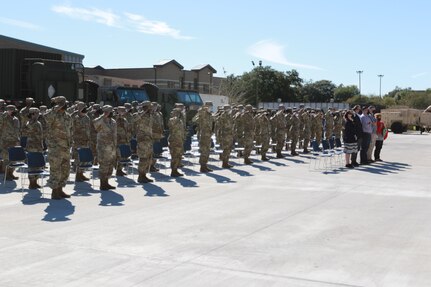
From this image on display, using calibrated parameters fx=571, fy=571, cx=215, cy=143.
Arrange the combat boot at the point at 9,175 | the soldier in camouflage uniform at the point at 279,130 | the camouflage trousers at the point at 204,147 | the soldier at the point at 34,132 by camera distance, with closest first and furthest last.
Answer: the soldier at the point at 34,132
the combat boot at the point at 9,175
the camouflage trousers at the point at 204,147
the soldier in camouflage uniform at the point at 279,130

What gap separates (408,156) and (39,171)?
16169mm

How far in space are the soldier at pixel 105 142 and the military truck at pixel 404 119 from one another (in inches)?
1637

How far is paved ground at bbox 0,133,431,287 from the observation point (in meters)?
5.79

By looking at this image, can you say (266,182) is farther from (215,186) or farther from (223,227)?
(223,227)

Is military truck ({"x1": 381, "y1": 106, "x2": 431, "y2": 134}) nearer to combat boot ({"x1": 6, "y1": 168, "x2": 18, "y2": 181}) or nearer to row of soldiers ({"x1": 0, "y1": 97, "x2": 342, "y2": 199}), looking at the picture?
row of soldiers ({"x1": 0, "y1": 97, "x2": 342, "y2": 199})

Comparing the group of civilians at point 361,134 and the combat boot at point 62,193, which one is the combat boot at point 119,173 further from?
the group of civilians at point 361,134

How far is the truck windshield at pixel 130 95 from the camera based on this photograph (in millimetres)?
26603

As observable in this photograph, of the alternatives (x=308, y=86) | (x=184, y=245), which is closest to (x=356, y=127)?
(x=184, y=245)

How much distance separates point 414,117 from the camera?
172 ft

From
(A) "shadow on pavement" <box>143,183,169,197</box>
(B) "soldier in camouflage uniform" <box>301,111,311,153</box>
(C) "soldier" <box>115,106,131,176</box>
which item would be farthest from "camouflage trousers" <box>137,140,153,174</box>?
(B) "soldier in camouflage uniform" <box>301,111,311,153</box>

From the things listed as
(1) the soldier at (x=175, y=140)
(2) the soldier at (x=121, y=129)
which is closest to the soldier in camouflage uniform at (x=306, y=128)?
(1) the soldier at (x=175, y=140)

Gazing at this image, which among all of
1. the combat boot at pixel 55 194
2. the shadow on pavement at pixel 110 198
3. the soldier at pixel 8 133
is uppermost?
the soldier at pixel 8 133

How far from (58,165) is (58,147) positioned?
34 centimetres

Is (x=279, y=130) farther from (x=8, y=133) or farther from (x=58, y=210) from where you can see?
→ (x=58, y=210)
